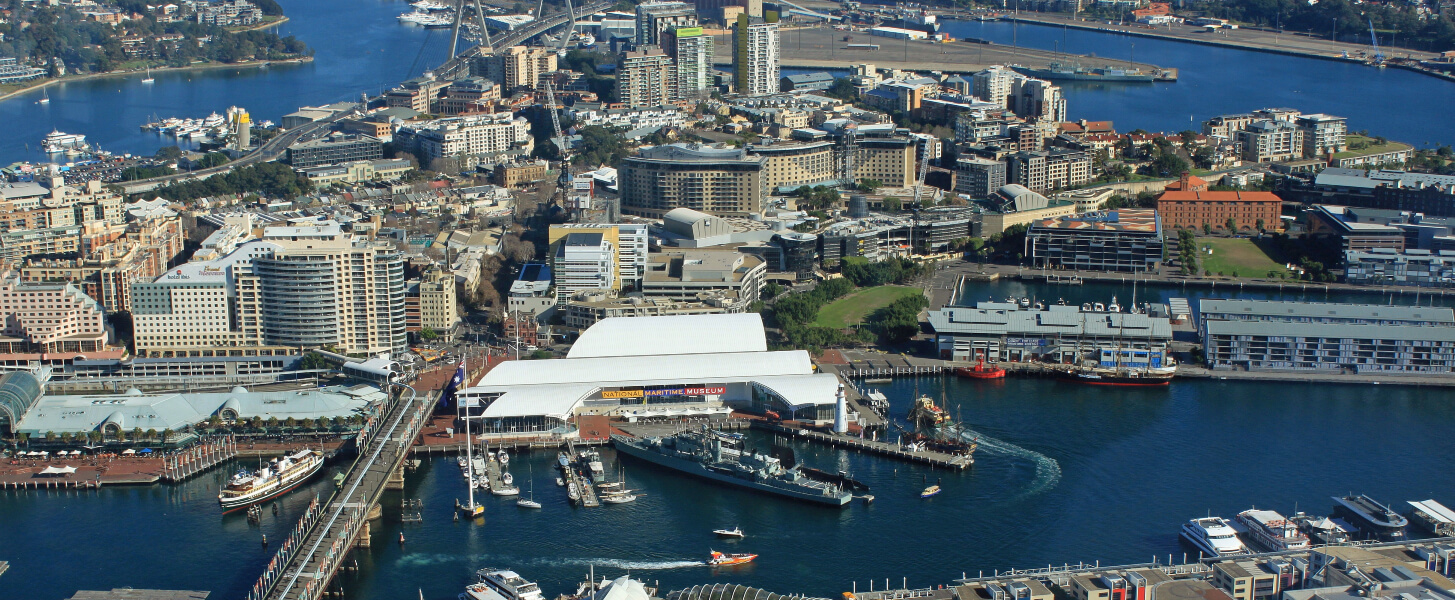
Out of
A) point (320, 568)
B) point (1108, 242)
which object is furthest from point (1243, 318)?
point (320, 568)

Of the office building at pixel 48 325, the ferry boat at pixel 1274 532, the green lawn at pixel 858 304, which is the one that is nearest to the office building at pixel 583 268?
the green lawn at pixel 858 304

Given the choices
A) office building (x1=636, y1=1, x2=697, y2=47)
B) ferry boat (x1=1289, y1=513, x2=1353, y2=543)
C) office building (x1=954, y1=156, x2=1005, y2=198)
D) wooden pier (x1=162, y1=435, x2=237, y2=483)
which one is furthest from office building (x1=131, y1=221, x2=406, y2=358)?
office building (x1=636, y1=1, x2=697, y2=47)

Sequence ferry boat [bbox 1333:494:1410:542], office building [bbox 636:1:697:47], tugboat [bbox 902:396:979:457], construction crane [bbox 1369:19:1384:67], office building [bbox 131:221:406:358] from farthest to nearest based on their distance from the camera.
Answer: construction crane [bbox 1369:19:1384:67] < office building [bbox 636:1:697:47] < office building [bbox 131:221:406:358] < tugboat [bbox 902:396:979:457] < ferry boat [bbox 1333:494:1410:542]

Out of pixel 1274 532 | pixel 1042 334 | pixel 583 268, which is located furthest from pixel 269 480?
pixel 1042 334

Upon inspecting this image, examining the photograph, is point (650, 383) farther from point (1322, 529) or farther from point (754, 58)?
point (754, 58)

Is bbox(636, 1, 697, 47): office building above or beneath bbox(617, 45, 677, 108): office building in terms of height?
above

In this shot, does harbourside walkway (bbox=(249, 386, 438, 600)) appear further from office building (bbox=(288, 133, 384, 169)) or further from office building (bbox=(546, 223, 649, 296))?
office building (bbox=(288, 133, 384, 169))

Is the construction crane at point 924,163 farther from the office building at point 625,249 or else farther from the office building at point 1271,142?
the office building at point 625,249
